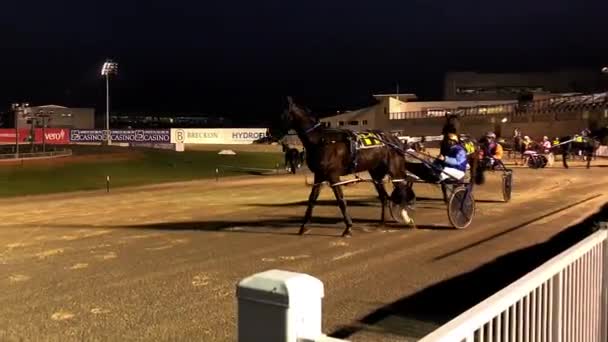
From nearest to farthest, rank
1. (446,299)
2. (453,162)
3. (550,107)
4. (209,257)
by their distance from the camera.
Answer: (446,299)
(209,257)
(453,162)
(550,107)

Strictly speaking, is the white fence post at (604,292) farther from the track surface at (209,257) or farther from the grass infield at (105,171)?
the grass infield at (105,171)

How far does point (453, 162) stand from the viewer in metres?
12.7

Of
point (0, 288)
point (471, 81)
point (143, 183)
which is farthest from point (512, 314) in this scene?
point (471, 81)

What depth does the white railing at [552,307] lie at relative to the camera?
290cm

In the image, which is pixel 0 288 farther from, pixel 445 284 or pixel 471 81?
pixel 471 81

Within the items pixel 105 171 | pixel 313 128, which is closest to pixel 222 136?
pixel 105 171

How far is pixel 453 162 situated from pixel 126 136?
61048mm

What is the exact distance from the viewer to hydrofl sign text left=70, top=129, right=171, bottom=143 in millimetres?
68625

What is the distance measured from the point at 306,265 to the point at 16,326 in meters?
3.80

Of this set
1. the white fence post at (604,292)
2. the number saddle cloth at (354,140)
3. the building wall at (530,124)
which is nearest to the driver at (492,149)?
the number saddle cloth at (354,140)

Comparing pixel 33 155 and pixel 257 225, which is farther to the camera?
pixel 33 155

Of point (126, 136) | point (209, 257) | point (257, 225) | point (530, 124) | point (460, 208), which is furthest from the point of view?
point (530, 124)

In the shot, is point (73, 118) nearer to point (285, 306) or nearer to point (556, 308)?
point (556, 308)

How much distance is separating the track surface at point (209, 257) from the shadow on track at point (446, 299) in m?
0.06
